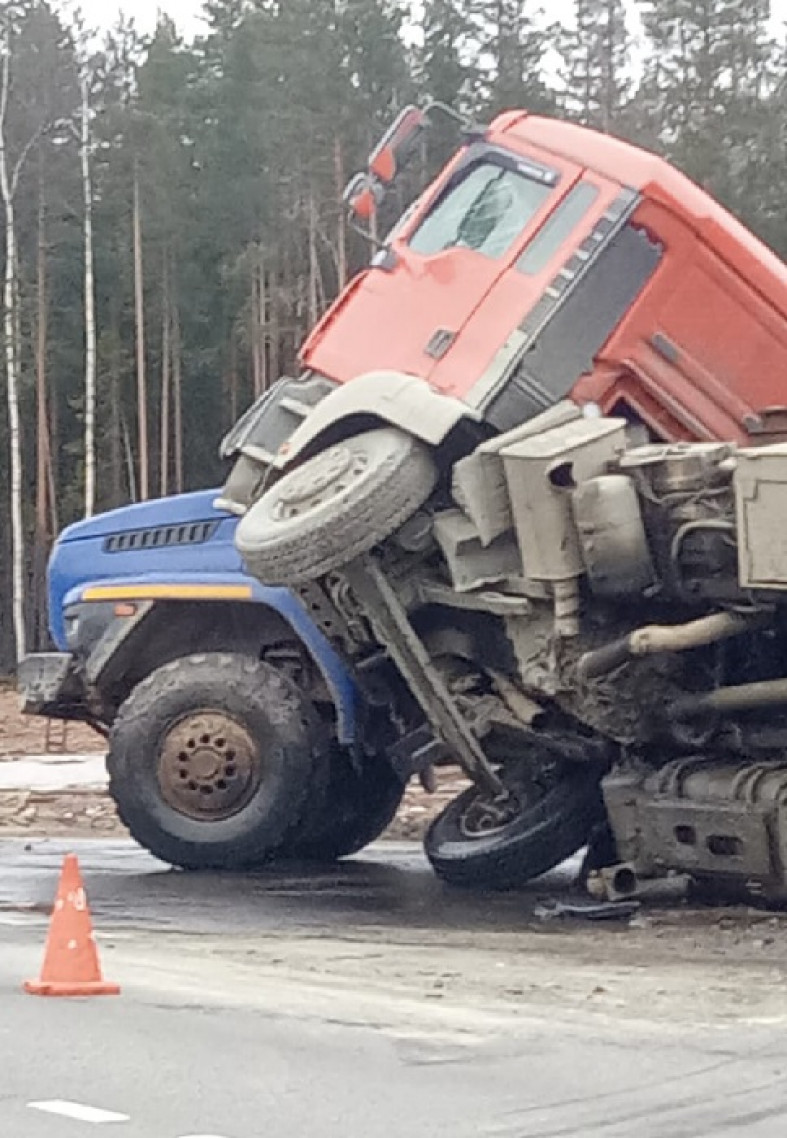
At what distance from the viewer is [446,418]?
1071 centimetres

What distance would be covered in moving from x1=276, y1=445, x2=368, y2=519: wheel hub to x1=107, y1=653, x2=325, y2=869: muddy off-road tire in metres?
1.57

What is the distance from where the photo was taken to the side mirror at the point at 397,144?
11.7 meters

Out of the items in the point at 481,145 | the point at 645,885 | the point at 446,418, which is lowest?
the point at 645,885

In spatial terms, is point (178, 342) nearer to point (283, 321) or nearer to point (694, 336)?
point (283, 321)

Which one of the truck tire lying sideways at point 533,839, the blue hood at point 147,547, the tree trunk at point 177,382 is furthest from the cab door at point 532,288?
the tree trunk at point 177,382

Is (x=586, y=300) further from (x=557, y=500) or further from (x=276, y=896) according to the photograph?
(x=276, y=896)

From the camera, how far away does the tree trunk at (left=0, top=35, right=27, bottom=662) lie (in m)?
45.7

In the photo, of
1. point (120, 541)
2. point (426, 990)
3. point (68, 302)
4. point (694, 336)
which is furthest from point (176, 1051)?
point (68, 302)

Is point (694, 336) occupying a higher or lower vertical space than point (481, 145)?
lower

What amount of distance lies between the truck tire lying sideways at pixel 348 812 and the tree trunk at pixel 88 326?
3198 cm

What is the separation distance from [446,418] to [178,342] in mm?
41499

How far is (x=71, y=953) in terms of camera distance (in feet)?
27.0

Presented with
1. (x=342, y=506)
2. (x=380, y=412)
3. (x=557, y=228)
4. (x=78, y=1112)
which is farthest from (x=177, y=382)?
(x=78, y=1112)

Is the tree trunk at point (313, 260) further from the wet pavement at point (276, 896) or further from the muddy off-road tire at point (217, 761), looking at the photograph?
the muddy off-road tire at point (217, 761)
